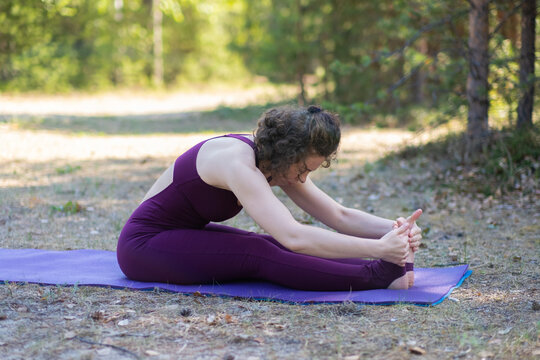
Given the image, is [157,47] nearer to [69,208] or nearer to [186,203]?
[69,208]

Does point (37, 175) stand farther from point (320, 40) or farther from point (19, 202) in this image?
point (320, 40)

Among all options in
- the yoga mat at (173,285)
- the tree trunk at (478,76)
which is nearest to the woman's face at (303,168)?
the yoga mat at (173,285)

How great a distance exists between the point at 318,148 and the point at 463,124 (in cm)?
478

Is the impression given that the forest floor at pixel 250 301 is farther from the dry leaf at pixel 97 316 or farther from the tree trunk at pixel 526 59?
the tree trunk at pixel 526 59

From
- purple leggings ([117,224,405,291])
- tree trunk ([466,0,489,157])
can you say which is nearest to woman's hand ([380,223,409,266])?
purple leggings ([117,224,405,291])

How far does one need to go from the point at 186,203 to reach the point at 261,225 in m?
0.53

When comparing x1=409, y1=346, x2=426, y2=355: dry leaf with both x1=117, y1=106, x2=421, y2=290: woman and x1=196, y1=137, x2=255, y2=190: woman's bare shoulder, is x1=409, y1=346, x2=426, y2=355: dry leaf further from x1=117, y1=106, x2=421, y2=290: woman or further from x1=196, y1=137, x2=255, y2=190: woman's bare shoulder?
x1=196, y1=137, x2=255, y2=190: woman's bare shoulder

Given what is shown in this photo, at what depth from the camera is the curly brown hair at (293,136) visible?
3008 millimetres

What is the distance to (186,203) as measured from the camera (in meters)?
3.31

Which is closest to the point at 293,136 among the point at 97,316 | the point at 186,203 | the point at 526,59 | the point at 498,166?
the point at 186,203

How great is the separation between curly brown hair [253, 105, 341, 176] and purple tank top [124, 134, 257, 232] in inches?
5.3

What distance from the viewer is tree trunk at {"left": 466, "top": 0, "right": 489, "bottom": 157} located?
6.59m

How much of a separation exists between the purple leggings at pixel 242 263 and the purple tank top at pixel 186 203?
8 cm

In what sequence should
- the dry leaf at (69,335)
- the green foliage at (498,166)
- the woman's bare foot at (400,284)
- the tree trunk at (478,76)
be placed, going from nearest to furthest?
1. the dry leaf at (69,335)
2. the woman's bare foot at (400,284)
3. the green foliage at (498,166)
4. the tree trunk at (478,76)
